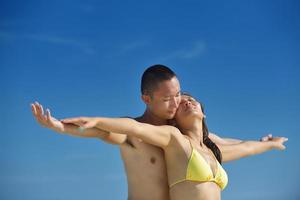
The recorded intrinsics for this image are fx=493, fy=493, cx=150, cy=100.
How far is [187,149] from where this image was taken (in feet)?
23.4

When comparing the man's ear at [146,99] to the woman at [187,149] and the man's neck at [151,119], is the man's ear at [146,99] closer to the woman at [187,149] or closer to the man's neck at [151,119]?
the man's neck at [151,119]

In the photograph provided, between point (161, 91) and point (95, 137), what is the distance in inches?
52.0

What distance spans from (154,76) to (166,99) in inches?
15.0

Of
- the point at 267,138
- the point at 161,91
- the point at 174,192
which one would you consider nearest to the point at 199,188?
the point at 174,192

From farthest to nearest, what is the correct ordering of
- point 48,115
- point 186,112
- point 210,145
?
point 210,145 < point 186,112 < point 48,115

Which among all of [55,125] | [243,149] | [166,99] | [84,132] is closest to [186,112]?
[166,99]

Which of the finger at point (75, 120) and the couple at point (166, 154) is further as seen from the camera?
the couple at point (166, 154)

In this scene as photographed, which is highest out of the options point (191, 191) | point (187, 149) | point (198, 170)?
point (187, 149)

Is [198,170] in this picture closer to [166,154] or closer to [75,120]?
[166,154]

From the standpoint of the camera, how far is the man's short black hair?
7.12 m

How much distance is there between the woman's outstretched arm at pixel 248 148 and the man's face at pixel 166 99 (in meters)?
1.96

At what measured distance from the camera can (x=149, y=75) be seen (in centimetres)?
725

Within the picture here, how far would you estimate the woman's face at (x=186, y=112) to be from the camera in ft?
24.5

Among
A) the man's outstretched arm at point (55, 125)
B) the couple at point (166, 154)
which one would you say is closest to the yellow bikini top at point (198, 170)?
the couple at point (166, 154)
